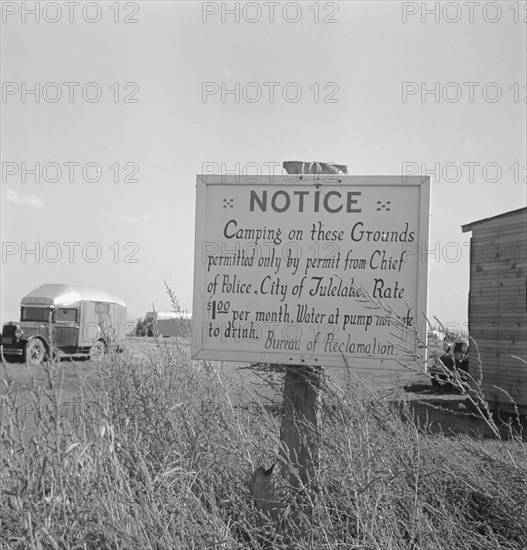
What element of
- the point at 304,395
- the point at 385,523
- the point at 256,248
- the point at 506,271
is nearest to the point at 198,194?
the point at 256,248

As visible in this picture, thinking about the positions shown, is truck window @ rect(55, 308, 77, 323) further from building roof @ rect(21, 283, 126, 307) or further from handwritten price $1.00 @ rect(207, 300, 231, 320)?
handwritten price $1.00 @ rect(207, 300, 231, 320)

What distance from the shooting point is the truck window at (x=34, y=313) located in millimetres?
24922

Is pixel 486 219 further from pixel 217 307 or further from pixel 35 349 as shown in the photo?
→ pixel 35 349

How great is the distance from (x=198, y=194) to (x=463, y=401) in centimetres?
1126

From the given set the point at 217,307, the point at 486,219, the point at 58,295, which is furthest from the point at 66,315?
the point at 217,307

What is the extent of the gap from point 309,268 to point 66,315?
74.7 feet

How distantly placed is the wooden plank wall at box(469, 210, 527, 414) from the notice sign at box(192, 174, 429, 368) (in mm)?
8499

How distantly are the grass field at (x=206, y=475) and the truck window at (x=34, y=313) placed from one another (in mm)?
20651

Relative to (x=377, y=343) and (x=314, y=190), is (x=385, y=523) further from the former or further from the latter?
(x=314, y=190)

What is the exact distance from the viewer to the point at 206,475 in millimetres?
3768

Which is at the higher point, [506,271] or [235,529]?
[506,271]

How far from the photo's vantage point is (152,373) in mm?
4762

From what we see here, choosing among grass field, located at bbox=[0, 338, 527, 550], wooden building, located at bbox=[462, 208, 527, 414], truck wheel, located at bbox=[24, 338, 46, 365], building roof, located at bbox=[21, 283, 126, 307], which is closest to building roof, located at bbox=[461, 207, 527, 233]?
wooden building, located at bbox=[462, 208, 527, 414]

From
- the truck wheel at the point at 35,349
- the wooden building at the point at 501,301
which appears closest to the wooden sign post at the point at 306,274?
the wooden building at the point at 501,301
